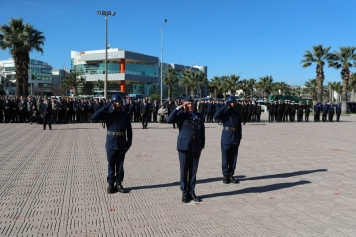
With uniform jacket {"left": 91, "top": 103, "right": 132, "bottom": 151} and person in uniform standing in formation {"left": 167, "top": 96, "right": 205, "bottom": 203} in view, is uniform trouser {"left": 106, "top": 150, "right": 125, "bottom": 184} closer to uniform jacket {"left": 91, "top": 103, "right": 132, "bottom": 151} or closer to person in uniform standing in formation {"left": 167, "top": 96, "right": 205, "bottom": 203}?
uniform jacket {"left": 91, "top": 103, "right": 132, "bottom": 151}

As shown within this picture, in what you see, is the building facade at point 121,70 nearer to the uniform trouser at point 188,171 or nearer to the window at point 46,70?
the window at point 46,70

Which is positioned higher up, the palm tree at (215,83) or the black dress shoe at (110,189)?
the palm tree at (215,83)

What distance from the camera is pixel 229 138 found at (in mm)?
7715

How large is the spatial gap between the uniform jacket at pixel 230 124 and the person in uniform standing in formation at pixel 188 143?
150 cm

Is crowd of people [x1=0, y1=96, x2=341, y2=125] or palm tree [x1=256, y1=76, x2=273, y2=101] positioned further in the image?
palm tree [x1=256, y1=76, x2=273, y2=101]

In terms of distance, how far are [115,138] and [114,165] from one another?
51 cm

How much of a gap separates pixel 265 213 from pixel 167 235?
5.79ft

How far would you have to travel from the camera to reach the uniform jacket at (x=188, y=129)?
619cm

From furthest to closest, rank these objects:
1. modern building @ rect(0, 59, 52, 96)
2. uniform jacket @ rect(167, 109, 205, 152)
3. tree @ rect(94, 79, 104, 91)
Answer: modern building @ rect(0, 59, 52, 96) < tree @ rect(94, 79, 104, 91) < uniform jacket @ rect(167, 109, 205, 152)

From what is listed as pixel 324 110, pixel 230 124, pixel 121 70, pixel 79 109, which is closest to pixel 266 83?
pixel 121 70

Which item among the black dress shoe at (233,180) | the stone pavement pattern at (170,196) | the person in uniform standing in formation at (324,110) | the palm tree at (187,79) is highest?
the palm tree at (187,79)

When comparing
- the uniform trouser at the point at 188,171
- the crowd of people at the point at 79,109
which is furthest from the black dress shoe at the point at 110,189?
the crowd of people at the point at 79,109

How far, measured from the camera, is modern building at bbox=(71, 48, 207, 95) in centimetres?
6975

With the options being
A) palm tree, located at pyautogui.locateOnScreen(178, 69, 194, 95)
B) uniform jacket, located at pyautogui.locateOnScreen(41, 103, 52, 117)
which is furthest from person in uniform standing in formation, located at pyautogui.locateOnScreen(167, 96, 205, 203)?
palm tree, located at pyautogui.locateOnScreen(178, 69, 194, 95)
